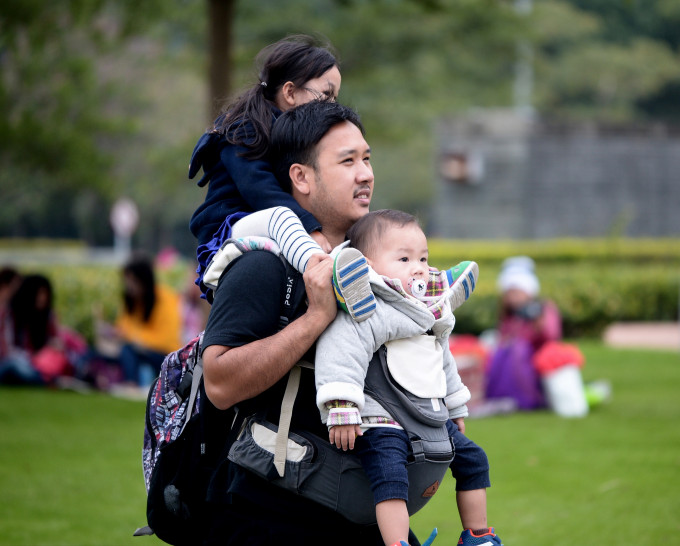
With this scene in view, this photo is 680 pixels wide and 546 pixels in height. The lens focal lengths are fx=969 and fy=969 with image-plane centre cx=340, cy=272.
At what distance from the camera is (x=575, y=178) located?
68.2 feet

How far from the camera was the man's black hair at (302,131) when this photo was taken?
2596mm

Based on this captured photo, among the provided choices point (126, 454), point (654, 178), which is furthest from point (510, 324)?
point (654, 178)

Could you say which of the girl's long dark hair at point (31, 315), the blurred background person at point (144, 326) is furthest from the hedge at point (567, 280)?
the blurred background person at point (144, 326)

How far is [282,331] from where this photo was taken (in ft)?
7.70

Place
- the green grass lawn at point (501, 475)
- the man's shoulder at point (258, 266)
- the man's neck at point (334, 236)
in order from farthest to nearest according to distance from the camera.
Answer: the green grass lawn at point (501, 475) < the man's neck at point (334, 236) < the man's shoulder at point (258, 266)

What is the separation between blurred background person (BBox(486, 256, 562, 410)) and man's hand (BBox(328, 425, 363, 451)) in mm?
6746

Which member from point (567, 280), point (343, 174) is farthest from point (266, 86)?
point (567, 280)

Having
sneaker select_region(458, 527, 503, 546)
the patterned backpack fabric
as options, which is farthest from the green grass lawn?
sneaker select_region(458, 527, 503, 546)

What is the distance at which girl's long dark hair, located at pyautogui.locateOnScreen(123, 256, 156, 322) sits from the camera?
1009cm

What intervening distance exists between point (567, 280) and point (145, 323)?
877 centimetres

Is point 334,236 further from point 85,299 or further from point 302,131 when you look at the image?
point 85,299

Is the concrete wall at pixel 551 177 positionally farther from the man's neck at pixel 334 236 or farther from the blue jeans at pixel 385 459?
the blue jeans at pixel 385 459

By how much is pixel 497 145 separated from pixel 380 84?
289cm

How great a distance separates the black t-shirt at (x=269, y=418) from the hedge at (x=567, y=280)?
12.2m
